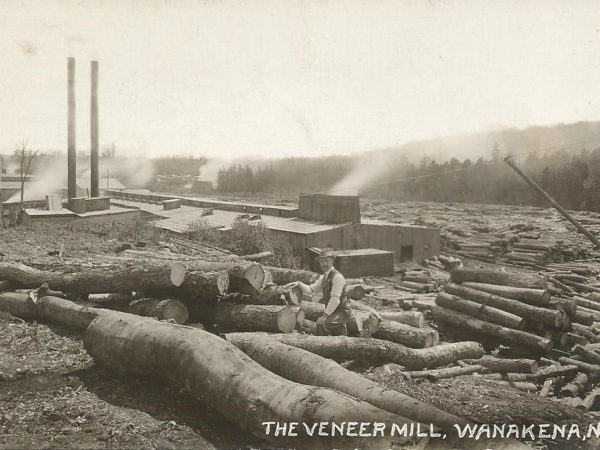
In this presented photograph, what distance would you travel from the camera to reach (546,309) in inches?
448

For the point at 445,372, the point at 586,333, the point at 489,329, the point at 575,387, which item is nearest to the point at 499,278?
the point at 489,329

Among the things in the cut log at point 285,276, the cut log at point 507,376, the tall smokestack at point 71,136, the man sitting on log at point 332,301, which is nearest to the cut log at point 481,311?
the cut log at point 507,376

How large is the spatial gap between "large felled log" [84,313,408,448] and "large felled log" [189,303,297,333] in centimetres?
205

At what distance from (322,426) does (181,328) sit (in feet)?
8.84

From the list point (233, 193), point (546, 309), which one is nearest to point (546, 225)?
point (546, 309)

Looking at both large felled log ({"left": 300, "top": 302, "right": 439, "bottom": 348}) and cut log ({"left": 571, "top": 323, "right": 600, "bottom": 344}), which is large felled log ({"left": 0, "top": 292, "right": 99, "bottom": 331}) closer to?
large felled log ({"left": 300, "top": 302, "right": 439, "bottom": 348})

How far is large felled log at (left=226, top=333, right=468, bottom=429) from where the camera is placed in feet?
17.4

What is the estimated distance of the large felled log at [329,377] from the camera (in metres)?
5.31

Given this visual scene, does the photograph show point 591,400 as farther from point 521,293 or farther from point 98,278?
point 98,278

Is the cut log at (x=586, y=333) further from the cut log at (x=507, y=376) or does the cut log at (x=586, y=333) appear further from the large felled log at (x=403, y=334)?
the large felled log at (x=403, y=334)

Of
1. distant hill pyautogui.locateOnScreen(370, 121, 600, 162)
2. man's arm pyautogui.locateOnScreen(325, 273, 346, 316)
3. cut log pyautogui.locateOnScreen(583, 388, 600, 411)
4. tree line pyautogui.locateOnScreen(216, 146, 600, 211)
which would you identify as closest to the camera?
man's arm pyautogui.locateOnScreen(325, 273, 346, 316)

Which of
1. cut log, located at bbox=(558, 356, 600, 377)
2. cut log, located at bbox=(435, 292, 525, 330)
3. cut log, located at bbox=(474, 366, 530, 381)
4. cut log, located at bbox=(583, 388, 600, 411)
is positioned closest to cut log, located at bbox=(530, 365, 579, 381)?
cut log, located at bbox=(558, 356, 600, 377)

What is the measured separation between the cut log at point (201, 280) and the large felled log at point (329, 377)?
1.05 m

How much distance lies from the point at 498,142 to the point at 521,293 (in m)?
81.5
